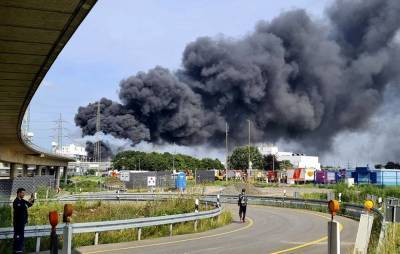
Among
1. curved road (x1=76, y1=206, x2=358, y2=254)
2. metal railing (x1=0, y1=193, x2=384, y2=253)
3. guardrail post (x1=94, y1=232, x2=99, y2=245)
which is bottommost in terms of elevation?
curved road (x1=76, y1=206, x2=358, y2=254)

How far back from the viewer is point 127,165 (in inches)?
5610

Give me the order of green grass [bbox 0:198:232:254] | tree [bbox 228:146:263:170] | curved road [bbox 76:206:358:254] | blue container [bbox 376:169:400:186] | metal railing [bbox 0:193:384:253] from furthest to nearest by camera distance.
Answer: tree [bbox 228:146:263:170], blue container [bbox 376:169:400:186], green grass [bbox 0:198:232:254], curved road [bbox 76:206:358:254], metal railing [bbox 0:193:384:253]

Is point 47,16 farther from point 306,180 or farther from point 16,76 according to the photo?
point 306,180

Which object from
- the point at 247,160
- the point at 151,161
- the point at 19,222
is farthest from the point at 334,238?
the point at 247,160

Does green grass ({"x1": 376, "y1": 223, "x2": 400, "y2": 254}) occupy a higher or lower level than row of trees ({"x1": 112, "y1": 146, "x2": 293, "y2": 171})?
lower

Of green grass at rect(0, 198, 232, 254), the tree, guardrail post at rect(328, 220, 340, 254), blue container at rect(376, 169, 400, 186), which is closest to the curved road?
green grass at rect(0, 198, 232, 254)

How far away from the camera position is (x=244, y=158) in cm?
14638

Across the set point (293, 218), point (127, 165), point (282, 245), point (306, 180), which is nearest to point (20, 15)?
point (282, 245)

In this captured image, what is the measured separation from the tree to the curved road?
123 m

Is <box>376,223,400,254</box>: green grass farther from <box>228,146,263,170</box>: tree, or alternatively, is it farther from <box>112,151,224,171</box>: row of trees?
<box>228,146,263,170</box>: tree

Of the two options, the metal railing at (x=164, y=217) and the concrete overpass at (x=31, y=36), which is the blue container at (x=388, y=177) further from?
the concrete overpass at (x=31, y=36)

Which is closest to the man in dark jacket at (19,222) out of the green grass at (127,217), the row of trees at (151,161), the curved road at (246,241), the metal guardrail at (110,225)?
the green grass at (127,217)

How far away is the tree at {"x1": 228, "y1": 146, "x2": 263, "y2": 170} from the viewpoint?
146 meters

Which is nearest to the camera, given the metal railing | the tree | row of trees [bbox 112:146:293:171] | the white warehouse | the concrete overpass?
the concrete overpass
